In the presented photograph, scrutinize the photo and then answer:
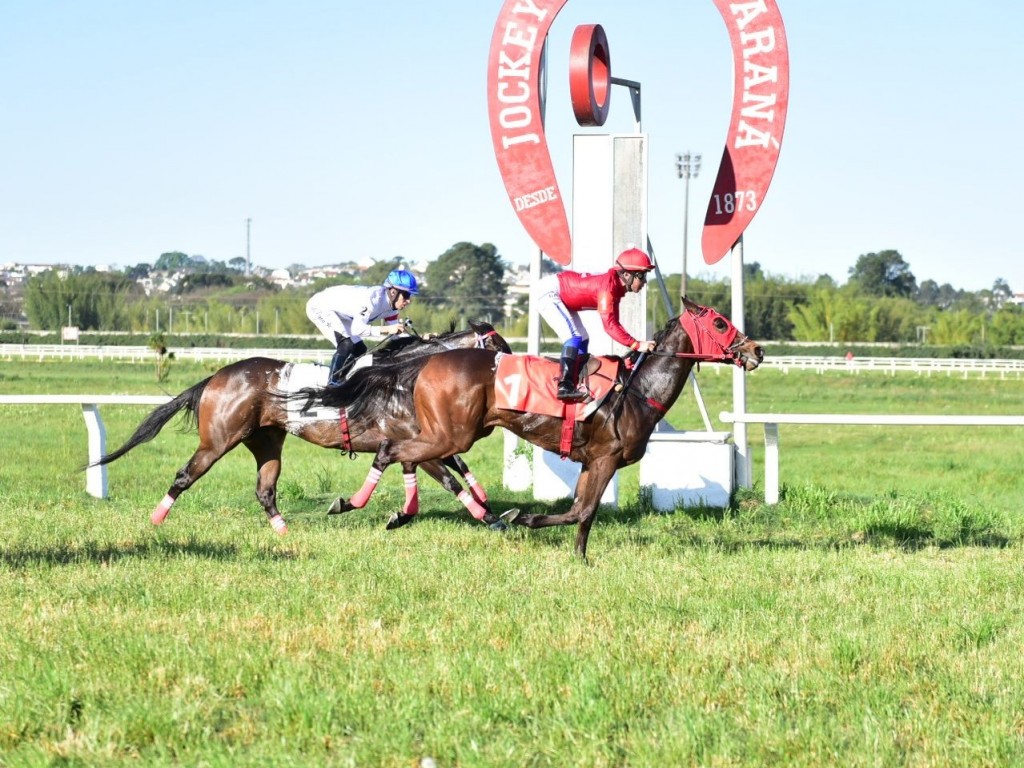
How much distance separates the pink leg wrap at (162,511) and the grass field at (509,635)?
6 cm

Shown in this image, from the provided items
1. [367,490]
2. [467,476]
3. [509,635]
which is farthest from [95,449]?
[509,635]

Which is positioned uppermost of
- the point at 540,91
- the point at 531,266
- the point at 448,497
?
the point at 540,91

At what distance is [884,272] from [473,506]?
131212 millimetres

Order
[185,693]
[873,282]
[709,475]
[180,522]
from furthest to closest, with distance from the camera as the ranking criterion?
1. [873,282]
2. [709,475]
3. [180,522]
4. [185,693]

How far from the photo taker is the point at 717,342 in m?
7.69

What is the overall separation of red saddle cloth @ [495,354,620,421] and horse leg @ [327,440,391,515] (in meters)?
0.84

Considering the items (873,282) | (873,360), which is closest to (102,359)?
(873,360)

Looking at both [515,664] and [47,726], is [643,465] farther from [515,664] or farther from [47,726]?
[47,726]

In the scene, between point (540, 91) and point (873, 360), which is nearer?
point (540, 91)

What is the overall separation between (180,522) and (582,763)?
5.38m

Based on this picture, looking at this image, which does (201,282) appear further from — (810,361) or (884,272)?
(810,361)

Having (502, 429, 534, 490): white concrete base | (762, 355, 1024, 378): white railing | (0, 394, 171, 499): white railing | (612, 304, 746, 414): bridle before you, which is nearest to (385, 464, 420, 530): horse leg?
(612, 304, 746, 414): bridle

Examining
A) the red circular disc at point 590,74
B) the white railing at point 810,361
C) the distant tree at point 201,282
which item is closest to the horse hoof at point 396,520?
the red circular disc at point 590,74

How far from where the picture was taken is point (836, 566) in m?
7.05
